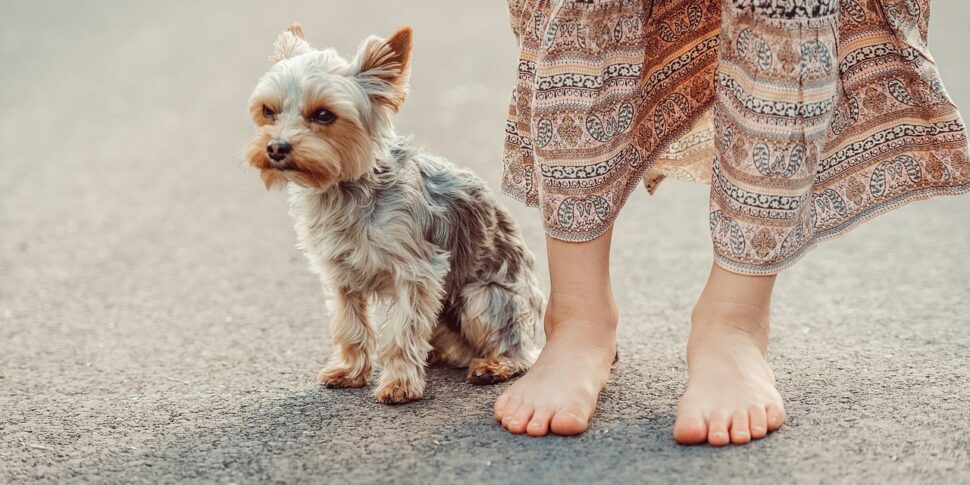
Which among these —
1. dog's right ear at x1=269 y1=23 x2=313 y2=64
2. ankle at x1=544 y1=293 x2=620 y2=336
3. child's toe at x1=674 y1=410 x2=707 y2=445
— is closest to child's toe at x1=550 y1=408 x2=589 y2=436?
child's toe at x1=674 y1=410 x2=707 y2=445

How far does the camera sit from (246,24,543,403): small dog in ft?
9.96

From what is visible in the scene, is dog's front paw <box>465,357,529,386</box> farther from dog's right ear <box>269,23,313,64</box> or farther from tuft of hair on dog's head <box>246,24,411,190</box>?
dog's right ear <box>269,23,313,64</box>

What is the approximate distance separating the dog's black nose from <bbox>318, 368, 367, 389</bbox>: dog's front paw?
71 cm

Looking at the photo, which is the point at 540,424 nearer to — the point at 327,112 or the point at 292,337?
the point at 327,112

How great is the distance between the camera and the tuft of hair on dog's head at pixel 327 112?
3.01 metres

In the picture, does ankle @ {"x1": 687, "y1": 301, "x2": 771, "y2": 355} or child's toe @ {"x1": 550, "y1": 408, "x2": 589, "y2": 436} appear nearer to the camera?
child's toe @ {"x1": 550, "y1": 408, "x2": 589, "y2": 436}

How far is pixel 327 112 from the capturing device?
3.05 m

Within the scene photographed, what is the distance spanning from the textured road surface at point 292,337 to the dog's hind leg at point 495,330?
4.0 inches

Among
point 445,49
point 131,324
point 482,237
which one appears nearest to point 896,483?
point 482,237

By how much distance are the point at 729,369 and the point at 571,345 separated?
453 millimetres

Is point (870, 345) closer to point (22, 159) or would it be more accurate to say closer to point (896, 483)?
point (896, 483)

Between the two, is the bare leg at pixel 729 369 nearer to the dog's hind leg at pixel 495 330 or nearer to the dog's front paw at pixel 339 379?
the dog's hind leg at pixel 495 330

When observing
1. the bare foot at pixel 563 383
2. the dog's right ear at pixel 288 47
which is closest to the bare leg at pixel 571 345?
the bare foot at pixel 563 383

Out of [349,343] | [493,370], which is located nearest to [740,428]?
[493,370]
